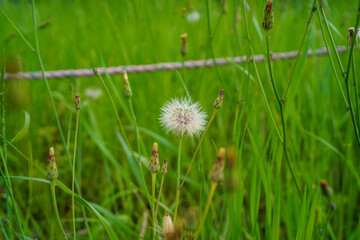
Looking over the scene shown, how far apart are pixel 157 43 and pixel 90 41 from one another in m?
0.60

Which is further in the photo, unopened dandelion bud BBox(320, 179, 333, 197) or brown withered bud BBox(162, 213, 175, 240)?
unopened dandelion bud BBox(320, 179, 333, 197)

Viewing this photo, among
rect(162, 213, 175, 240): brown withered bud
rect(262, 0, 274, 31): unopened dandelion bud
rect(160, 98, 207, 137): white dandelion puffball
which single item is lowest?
rect(162, 213, 175, 240): brown withered bud

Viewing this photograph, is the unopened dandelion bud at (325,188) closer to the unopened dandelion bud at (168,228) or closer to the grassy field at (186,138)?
the grassy field at (186,138)

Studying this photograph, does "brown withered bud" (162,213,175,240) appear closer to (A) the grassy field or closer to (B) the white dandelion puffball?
(A) the grassy field

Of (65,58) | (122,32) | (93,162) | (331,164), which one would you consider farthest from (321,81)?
(65,58)

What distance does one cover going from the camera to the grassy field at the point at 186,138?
0.70m

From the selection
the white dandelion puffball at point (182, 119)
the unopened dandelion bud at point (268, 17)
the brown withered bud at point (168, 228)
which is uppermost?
the unopened dandelion bud at point (268, 17)

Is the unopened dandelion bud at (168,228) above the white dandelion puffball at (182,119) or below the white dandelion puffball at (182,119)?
below

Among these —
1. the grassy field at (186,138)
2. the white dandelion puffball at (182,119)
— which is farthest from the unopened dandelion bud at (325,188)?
the white dandelion puffball at (182,119)

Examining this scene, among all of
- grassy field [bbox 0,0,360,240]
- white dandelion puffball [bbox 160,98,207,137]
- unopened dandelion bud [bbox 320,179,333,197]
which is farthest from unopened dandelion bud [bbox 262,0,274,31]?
unopened dandelion bud [bbox 320,179,333,197]

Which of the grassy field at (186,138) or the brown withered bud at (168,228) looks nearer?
the brown withered bud at (168,228)

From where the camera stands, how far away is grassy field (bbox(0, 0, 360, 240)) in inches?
27.4

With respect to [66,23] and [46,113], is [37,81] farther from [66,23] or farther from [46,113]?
[66,23]

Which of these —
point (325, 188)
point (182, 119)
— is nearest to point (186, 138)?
point (182, 119)
